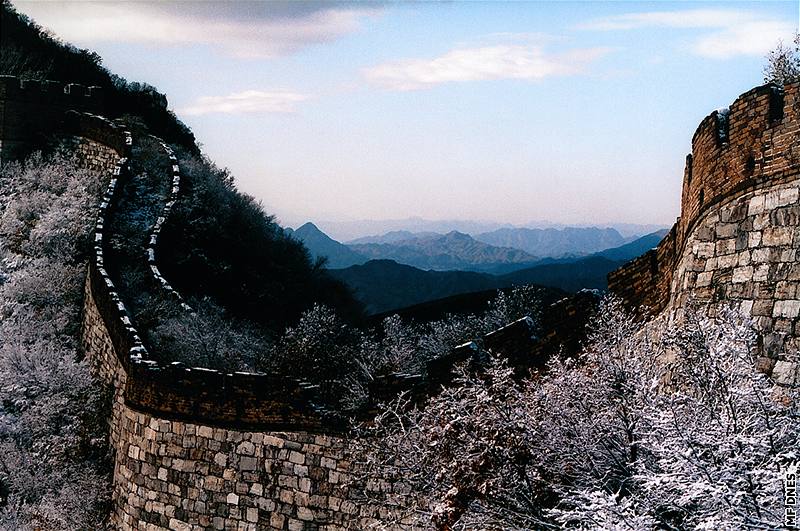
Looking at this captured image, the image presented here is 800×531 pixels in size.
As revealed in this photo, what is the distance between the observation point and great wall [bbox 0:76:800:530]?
25.1ft

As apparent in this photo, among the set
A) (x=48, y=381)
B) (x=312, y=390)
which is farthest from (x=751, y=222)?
(x=48, y=381)

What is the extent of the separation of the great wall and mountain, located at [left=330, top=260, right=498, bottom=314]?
284 feet

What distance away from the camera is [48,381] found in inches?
650

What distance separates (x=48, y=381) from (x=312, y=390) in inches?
290

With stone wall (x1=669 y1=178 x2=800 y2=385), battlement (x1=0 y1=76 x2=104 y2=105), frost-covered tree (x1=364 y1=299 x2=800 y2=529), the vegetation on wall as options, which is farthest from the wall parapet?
the vegetation on wall

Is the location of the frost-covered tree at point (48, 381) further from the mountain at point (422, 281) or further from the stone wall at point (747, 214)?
the mountain at point (422, 281)

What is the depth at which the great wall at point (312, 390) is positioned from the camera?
7641 millimetres

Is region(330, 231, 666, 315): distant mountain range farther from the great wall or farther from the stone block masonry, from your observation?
the stone block masonry

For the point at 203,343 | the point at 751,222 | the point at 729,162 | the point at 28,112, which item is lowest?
the point at 203,343

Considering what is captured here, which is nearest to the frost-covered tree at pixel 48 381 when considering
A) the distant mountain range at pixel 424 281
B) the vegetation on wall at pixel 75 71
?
the vegetation on wall at pixel 75 71

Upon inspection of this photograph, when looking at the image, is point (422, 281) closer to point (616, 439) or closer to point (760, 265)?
point (760, 265)

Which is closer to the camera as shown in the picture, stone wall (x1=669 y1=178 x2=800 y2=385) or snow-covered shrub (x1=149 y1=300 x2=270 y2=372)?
stone wall (x1=669 y1=178 x2=800 y2=385)

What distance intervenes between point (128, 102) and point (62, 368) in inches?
1085

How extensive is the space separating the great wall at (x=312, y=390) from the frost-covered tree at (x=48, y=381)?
530mm
